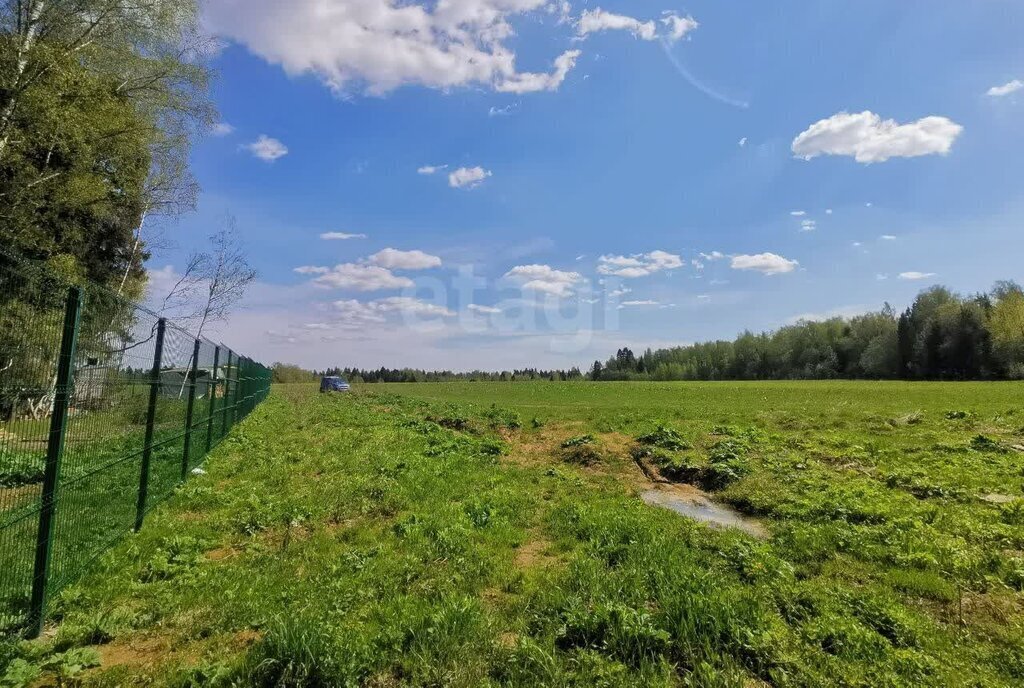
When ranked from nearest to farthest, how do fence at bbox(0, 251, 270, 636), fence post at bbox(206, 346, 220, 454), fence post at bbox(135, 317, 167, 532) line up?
1. fence at bbox(0, 251, 270, 636)
2. fence post at bbox(135, 317, 167, 532)
3. fence post at bbox(206, 346, 220, 454)

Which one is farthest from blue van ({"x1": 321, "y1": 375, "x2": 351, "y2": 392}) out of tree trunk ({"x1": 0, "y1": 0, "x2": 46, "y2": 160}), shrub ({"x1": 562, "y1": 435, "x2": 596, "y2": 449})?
shrub ({"x1": 562, "y1": 435, "x2": 596, "y2": 449})

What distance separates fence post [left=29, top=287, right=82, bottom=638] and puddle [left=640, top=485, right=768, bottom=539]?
25.5ft

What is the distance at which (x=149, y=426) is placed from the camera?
679 centimetres

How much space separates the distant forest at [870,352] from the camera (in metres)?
65.2

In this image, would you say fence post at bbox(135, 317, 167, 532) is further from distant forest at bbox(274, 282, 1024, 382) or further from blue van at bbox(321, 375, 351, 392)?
distant forest at bbox(274, 282, 1024, 382)

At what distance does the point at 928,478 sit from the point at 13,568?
510 inches

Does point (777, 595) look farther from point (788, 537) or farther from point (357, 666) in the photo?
point (357, 666)

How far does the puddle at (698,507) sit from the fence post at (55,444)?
7.77 meters

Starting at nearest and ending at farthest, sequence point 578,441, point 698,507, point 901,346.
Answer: point 698,507, point 578,441, point 901,346

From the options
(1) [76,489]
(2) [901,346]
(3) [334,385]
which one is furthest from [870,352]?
(1) [76,489]

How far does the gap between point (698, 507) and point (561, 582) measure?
15.4ft

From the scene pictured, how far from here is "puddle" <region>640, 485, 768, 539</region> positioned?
306 inches

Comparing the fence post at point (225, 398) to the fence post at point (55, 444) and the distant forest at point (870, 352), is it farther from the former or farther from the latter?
the distant forest at point (870, 352)

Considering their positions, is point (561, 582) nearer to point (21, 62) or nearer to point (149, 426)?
point (149, 426)
